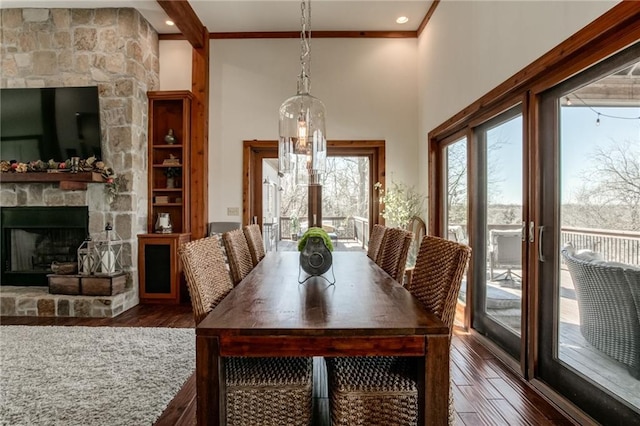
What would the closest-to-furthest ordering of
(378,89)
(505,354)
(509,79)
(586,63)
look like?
(586,63)
(509,79)
(505,354)
(378,89)

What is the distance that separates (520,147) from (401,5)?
105 inches

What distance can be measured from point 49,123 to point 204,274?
13.3ft

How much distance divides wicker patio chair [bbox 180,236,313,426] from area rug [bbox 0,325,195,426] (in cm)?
87

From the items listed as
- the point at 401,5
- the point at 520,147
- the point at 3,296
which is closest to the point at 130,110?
the point at 3,296

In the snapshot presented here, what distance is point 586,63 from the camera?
72.0 inches

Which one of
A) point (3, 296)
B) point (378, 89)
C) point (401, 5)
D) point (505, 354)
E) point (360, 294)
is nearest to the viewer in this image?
point (360, 294)

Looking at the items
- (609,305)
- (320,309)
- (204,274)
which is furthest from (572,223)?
(204,274)

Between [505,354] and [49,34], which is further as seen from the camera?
[49,34]

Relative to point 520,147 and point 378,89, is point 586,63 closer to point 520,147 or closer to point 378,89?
point 520,147

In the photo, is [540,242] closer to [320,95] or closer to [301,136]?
[301,136]

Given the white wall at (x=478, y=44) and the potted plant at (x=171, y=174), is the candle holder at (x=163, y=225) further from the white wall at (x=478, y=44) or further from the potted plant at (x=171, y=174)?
the white wall at (x=478, y=44)

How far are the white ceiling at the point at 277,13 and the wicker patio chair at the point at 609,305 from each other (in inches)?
143

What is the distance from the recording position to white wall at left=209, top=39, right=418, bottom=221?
4.78 m

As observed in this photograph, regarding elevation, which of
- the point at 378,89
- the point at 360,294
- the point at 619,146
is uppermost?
the point at 378,89
